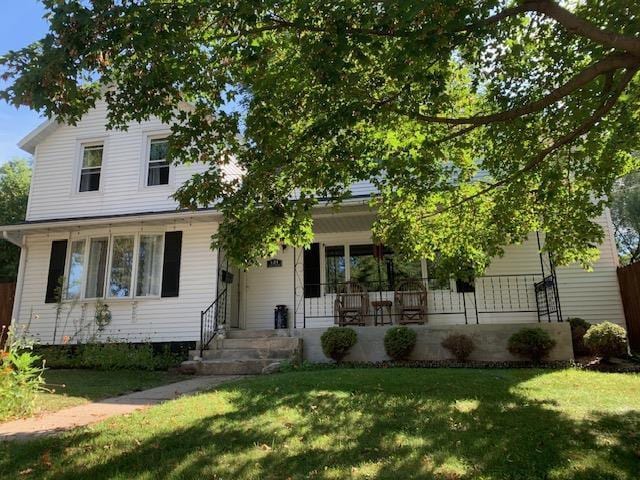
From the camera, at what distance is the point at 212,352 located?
37.4 feet

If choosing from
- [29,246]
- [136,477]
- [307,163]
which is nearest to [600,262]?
[307,163]

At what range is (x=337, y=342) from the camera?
10.7 meters

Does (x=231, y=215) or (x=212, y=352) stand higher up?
(x=231, y=215)

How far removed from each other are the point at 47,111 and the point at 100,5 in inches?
43.6

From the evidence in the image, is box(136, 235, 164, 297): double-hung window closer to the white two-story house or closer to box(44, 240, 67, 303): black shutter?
the white two-story house

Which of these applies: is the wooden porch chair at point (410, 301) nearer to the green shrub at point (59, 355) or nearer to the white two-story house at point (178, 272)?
the white two-story house at point (178, 272)

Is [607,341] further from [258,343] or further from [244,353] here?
[244,353]

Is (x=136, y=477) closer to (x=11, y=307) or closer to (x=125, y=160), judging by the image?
(x=125, y=160)

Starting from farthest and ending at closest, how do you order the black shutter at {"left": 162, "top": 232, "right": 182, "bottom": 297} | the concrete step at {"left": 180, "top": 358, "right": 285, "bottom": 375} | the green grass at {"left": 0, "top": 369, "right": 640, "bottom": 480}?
the black shutter at {"left": 162, "top": 232, "right": 182, "bottom": 297}, the concrete step at {"left": 180, "top": 358, "right": 285, "bottom": 375}, the green grass at {"left": 0, "top": 369, "right": 640, "bottom": 480}

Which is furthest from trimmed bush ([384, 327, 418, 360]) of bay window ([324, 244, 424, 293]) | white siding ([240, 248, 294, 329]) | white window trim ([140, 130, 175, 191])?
white window trim ([140, 130, 175, 191])

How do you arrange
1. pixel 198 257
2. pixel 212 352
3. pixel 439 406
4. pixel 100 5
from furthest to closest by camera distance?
pixel 198 257, pixel 212 352, pixel 439 406, pixel 100 5

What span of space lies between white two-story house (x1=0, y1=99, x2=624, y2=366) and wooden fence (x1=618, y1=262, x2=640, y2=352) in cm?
23

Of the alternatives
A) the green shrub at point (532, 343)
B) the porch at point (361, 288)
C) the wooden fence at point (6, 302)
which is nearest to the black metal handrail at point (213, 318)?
the porch at point (361, 288)

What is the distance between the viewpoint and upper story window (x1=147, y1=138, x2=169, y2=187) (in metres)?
14.3
